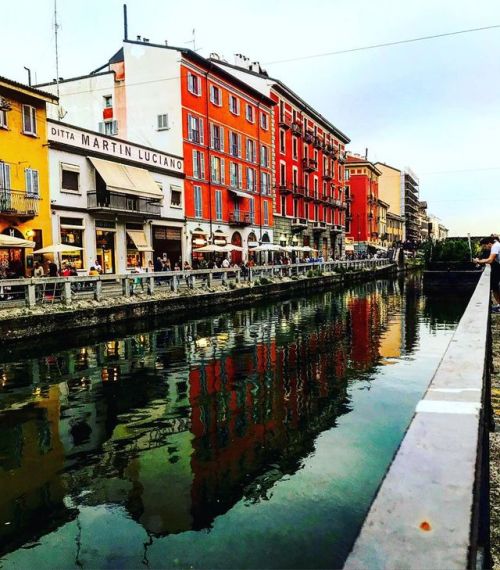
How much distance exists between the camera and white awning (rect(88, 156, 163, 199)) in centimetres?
2497

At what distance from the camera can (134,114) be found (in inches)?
1299

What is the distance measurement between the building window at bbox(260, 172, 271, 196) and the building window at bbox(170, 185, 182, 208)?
37.9 feet

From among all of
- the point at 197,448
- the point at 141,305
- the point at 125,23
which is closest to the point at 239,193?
the point at 125,23

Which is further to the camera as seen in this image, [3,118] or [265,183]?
[265,183]

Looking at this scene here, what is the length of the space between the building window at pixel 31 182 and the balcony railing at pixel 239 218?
16.2 meters

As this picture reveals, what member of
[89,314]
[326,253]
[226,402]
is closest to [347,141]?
[326,253]

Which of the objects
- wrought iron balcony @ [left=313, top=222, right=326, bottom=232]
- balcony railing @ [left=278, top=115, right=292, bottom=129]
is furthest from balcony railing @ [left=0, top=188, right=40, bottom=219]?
wrought iron balcony @ [left=313, top=222, right=326, bottom=232]

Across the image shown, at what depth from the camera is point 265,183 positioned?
140 feet

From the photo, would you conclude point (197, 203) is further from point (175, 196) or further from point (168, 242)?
point (168, 242)

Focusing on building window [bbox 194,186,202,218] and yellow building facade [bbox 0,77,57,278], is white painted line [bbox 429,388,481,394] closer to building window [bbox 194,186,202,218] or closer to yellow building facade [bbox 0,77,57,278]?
yellow building facade [bbox 0,77,57,278]

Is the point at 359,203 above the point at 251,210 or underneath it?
above

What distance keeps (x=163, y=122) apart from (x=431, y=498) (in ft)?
109

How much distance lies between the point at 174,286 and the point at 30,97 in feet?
35.4

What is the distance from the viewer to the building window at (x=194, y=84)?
1276 inches
